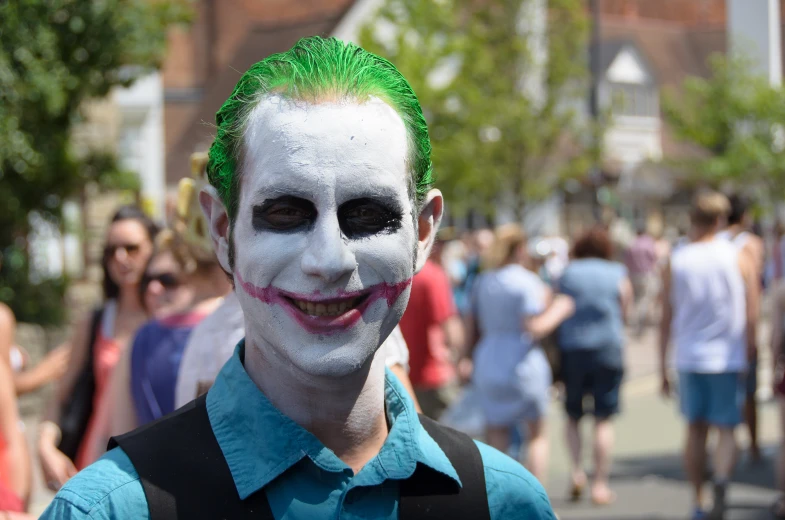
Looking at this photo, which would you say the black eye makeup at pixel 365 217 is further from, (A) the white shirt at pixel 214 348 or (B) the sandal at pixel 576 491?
(B) the sandal at pixel 576 491

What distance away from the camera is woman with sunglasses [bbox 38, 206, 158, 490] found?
421cm

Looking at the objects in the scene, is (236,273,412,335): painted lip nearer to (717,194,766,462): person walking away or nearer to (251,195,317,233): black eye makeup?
(251,195,317,233): black eye makeup

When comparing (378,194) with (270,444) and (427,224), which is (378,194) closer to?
(427,224)

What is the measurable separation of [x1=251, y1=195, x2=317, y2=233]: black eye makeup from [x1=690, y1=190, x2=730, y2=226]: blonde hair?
545 centimetres

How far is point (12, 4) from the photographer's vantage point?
911 centimetres

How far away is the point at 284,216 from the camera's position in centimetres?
173

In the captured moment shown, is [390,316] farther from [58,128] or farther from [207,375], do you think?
[58,128]

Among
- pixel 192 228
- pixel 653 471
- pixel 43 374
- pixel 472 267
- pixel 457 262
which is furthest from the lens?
pixel 457 262

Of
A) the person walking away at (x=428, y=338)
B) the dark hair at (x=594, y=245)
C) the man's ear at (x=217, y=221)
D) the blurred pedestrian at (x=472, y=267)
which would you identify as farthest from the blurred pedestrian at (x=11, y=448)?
the blurred pedestrian at (x=472, y=267)

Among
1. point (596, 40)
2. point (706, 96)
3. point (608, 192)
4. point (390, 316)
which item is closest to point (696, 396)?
point (390, 316)

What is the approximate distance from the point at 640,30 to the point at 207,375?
45318 millimetres

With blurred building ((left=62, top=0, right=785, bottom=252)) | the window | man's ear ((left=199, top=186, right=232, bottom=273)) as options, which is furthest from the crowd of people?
the window

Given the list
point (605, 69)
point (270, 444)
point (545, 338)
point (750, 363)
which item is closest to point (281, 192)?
point (270, 444)

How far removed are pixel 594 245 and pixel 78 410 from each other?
4.45 meters
